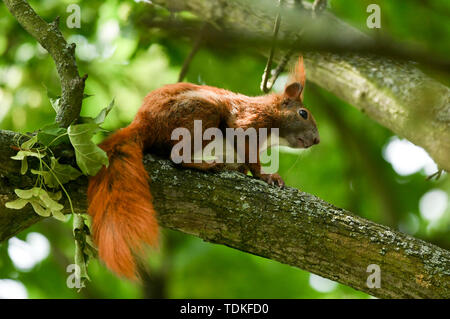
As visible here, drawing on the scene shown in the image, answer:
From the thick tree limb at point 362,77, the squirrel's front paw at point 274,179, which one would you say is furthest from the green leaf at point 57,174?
the squirrel's front paw at point 274,179

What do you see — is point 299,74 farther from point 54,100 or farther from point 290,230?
point 54,100

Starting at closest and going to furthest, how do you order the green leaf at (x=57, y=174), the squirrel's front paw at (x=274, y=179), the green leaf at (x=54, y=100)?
the green leaf at (x=57, y=174) < the green leaf at (x=54, y=100) < the squirrel's front paw at (x=274, y=179)

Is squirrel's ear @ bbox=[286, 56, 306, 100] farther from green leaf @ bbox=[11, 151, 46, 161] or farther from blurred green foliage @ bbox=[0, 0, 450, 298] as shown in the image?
green leaf @ bbox=[11, 151, 46, 161]

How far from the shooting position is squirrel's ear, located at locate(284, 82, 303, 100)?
4834 millimetres

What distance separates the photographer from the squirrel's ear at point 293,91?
483 cm

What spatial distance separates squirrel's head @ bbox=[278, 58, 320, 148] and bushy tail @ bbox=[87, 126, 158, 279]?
190cm

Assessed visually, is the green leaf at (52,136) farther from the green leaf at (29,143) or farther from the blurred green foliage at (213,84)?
the blurred green foliage at (213,84)

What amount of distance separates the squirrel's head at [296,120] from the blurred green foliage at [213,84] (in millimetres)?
890

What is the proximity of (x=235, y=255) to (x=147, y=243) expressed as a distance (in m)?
3.57

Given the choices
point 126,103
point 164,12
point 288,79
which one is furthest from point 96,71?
point 288,79

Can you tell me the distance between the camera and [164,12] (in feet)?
17.8

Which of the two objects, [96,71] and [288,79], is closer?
[288,79]

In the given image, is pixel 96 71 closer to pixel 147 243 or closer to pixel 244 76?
pixel 244 76

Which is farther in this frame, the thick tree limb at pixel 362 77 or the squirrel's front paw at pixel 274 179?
the squirrel's front paw at pixel 274 179
